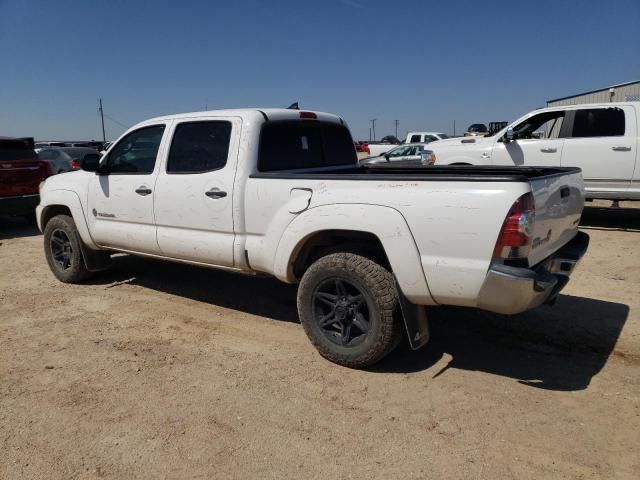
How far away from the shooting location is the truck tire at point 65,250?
227 inches

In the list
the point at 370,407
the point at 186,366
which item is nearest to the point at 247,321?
the point at 186,366

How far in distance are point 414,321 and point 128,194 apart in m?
3.05

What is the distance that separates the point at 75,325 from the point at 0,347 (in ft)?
2.03

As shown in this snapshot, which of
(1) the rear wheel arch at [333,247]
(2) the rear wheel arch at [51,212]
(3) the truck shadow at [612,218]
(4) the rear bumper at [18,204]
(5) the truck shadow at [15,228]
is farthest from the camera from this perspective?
(5) the truck shadow at [15,228]

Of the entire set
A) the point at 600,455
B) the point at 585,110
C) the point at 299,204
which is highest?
the point at 585,110

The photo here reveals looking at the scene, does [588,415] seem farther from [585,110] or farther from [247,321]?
[585,110]

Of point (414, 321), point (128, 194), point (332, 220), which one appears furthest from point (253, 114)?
point (414, 321)

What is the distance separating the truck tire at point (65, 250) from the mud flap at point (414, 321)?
3953mm

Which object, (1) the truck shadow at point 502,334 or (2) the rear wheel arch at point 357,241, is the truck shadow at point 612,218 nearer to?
(1) the truck shadow at point 502,334

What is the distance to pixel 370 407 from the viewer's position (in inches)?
127

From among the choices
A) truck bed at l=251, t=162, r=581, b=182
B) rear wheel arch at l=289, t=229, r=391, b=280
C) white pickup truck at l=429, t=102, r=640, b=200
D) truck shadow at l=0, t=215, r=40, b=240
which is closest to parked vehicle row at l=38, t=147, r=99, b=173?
truck shadow at l=0, t=215, r=40, b=240

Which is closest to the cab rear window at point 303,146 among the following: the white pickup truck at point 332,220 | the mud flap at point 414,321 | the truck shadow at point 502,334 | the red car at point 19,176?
the white pickup truck at point 332,220

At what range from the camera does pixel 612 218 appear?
9734 mm

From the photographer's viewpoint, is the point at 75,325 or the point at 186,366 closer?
the point at 186,366
